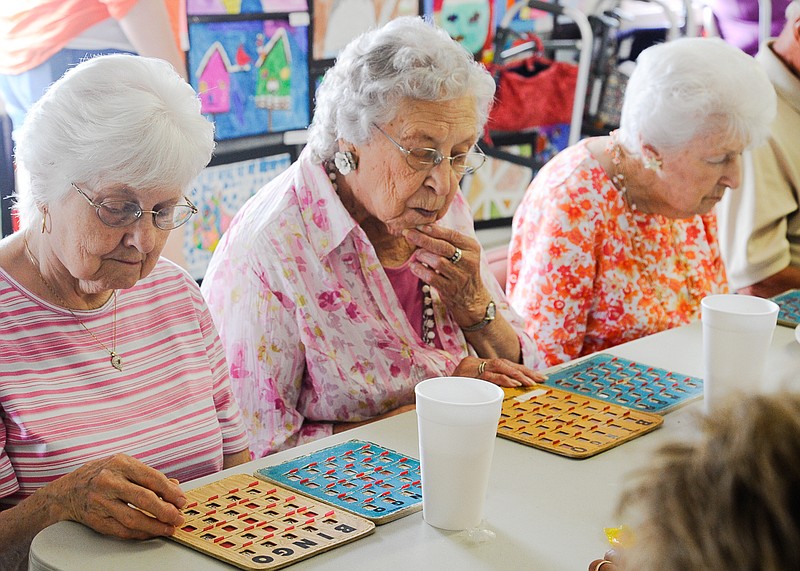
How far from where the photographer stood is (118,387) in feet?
5.19

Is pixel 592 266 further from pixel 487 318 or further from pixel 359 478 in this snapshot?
pixel 359 478

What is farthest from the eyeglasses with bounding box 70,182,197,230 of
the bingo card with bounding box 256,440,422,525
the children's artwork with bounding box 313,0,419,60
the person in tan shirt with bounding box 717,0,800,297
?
the person in tan shirt with bounding box 717,0,800,297

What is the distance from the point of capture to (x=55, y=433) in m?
1.48

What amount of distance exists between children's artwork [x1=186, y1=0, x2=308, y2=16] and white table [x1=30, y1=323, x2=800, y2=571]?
5.96 ft

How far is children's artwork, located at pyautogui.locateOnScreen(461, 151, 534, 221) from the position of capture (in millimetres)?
4268

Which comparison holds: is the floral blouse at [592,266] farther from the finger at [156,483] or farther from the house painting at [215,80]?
the finger at [156,483]

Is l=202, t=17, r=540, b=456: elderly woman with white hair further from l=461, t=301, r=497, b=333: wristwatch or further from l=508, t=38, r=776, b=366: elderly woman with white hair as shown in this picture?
l=508, t=38, r=776, b=366: elderly woman with white hair

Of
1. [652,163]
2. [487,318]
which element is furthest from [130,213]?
[652,163]

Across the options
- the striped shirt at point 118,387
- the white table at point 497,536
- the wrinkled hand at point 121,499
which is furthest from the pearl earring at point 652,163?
the wrinkled hand at point 121,499

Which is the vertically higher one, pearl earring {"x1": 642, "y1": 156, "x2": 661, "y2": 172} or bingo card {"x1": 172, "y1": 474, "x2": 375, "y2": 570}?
pearl earring {"x1": 642, "y1": 156, "x2": 661, "y2": 172}

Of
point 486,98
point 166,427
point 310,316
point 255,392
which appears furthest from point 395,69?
point 166,427

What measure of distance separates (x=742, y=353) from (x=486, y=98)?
742mm

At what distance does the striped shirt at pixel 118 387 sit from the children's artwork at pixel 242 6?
144 cm

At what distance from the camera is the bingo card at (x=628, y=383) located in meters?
1.73
